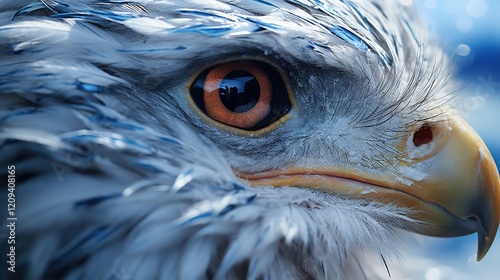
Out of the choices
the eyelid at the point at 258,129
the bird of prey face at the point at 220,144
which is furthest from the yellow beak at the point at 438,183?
the eyelid at the point at 258,129

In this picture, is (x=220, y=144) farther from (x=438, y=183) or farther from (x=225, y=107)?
(x=438, y=183)

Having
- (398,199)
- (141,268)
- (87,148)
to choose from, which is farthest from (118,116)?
(398,199)

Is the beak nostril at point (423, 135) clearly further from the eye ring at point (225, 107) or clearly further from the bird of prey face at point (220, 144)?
the eye ring at point (225, 107)

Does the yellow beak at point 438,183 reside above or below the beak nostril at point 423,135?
below

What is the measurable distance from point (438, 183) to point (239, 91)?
65 cm

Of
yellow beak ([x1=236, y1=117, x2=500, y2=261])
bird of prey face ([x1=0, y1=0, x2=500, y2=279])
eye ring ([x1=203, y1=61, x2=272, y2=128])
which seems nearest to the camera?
bird of prey face ([x1=0, y1=0, x2=500, y2=279])

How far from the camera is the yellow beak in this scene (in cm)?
182

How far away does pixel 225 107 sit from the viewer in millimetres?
1717

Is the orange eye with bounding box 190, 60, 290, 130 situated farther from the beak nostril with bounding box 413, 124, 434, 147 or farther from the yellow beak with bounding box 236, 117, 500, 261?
the beak nostril with bounding box 413, 124, 434, 147

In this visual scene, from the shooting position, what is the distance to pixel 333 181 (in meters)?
1.83

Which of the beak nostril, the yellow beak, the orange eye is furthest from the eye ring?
the beak nostril

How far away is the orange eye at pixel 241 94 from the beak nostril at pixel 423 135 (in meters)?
0.44

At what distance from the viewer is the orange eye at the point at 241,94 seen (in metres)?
1.69

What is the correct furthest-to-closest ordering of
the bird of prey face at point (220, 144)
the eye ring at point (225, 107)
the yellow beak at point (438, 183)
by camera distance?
the yellow beak at point (438, 183)
the eye ring at point (225, 107)
the bird of prey face at point (220, 144)
